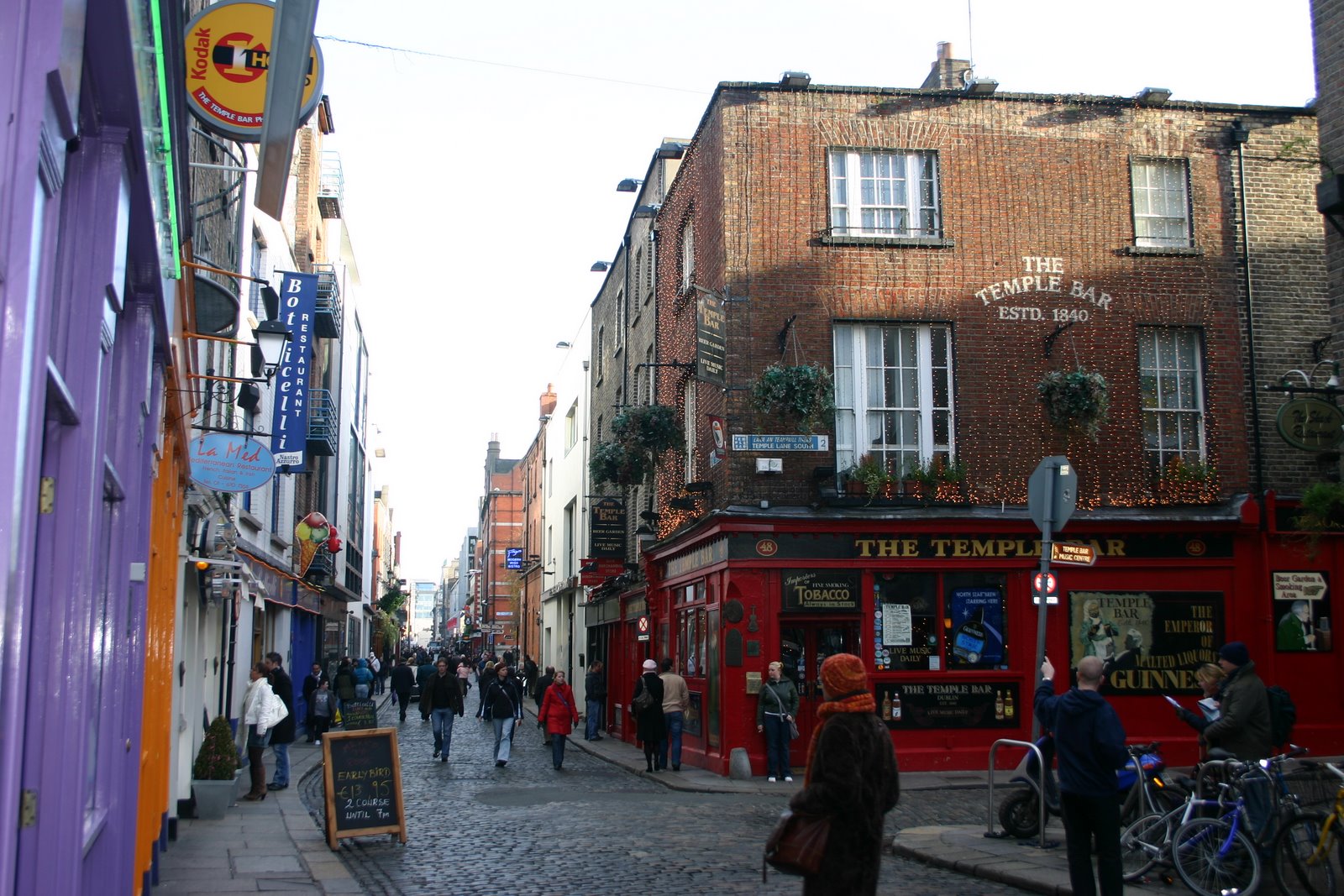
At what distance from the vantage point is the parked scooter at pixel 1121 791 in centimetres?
998

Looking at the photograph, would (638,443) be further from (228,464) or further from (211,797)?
(211,797)

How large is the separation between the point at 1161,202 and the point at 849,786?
1804 centimetres

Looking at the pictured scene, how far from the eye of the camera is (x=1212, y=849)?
886 cm

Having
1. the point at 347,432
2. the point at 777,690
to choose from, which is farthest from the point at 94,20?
the point at 347,432

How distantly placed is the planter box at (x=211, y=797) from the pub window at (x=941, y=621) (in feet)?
32.5

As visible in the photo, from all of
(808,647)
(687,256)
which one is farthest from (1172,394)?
(687,256)

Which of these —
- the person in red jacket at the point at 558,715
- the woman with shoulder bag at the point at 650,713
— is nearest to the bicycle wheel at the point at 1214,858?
the woman with shoulder bag at the point at 650,713

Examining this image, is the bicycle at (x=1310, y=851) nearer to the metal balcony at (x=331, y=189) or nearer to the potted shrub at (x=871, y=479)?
the potted shrub at (x=871, y=479)

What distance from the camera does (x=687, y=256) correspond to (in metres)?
24.1

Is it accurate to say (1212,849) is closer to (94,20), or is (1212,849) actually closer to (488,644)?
(94,20)

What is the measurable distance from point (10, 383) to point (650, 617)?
78.4 ft

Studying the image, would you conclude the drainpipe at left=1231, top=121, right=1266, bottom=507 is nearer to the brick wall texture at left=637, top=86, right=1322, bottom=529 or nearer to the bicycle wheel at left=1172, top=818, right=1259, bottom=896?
the brick wall texture at left=637, top=86, right=1322, bottom=529

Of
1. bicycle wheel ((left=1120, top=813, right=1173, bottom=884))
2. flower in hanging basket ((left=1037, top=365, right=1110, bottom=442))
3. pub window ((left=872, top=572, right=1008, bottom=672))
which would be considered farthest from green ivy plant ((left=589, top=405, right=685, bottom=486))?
bicycle wheel ((left=1120, top=813, right=1173, bottom=884))

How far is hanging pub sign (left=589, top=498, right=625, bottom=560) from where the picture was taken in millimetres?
29000
